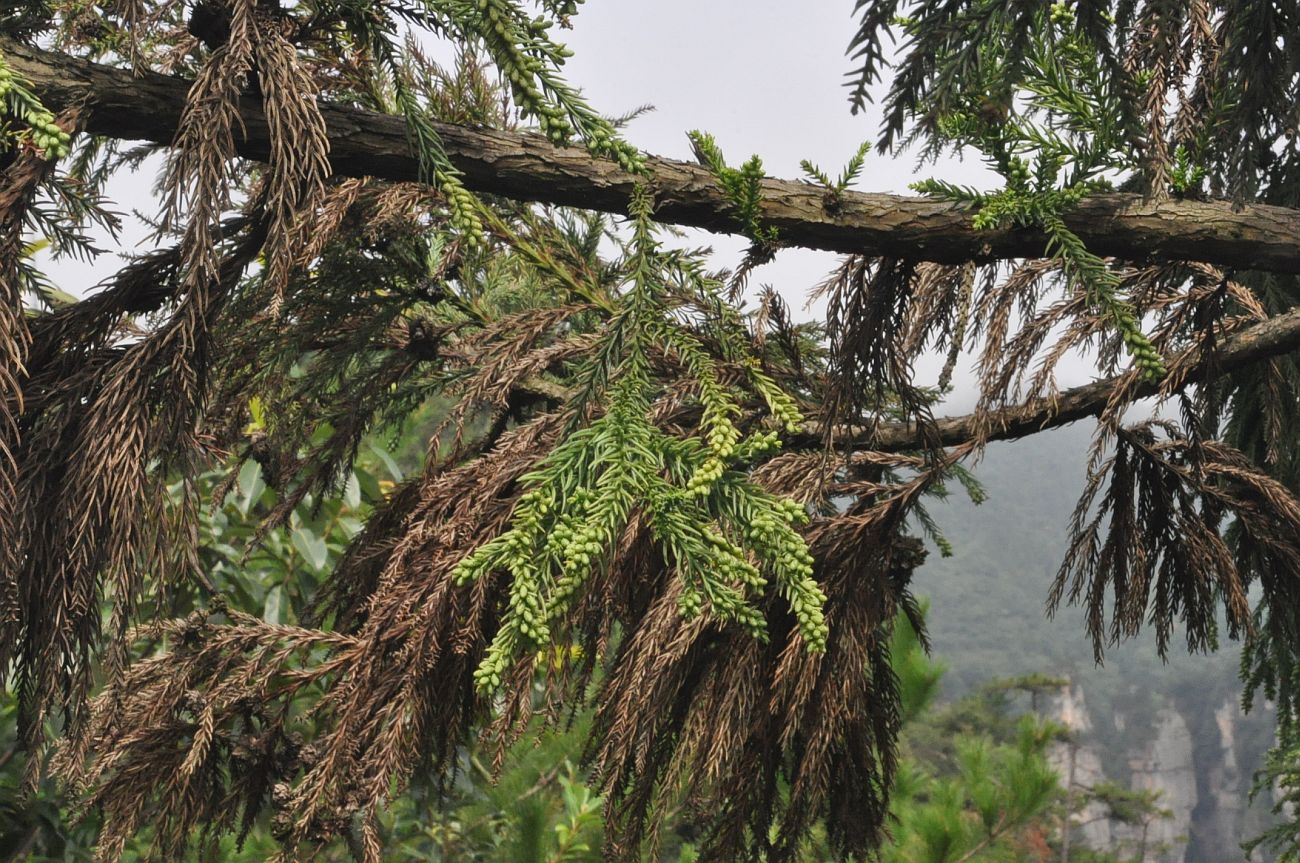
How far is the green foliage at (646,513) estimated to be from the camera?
2.18ft

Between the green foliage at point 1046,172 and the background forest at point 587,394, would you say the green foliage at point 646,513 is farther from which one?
the green foliage at point 1046,172

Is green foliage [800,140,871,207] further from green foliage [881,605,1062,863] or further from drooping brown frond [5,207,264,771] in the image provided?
green foliage [881,605,1062,863]

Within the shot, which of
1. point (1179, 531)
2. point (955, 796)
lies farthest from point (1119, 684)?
point (1179, 531)

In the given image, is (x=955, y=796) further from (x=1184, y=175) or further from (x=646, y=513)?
(x=646, y=513)

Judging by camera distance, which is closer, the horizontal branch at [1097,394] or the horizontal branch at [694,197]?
the horizontal branch at [694,197]

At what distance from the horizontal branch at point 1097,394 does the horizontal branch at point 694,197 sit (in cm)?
24

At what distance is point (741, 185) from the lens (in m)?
0.94

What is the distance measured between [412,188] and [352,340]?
0.90ft

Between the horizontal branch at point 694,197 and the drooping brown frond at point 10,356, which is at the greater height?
the horizontal branch at point 694,197

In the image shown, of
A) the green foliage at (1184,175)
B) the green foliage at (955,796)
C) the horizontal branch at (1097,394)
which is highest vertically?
the green foliage at (1184,175)

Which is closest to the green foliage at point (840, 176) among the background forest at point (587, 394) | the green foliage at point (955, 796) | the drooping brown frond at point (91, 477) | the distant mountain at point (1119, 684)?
the background forest at point (587, 394)

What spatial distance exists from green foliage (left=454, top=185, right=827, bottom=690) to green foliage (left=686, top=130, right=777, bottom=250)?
132 millimetres

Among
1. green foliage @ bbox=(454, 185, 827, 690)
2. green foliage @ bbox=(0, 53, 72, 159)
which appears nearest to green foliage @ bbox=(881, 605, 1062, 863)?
green foliage @ bbox=(454, 185, 827, 690)

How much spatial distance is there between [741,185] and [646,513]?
1.15 ft
